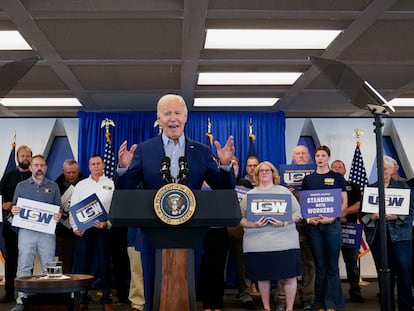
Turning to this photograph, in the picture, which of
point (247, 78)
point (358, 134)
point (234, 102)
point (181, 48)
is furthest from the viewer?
point (358, 134)

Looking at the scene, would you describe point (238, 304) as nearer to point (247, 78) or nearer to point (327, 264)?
point (327, 264)

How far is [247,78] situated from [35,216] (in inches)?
111

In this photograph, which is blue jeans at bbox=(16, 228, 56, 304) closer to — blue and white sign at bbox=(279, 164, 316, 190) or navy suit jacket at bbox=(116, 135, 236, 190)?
blue and white sign at bbox=(279, 164, 316, 190)

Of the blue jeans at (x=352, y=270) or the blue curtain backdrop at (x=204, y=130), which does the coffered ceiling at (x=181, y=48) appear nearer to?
the blue curtain backdrop at (x=204, y=130)

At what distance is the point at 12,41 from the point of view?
4.61 meters

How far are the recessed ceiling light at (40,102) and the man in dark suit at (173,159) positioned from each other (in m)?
5.00

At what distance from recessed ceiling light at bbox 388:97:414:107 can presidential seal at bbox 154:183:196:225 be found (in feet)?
19.0

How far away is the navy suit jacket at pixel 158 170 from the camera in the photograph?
2.20 meters

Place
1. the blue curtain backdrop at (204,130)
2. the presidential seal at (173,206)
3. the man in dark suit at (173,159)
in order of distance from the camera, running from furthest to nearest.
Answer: the blue curtain backdrop at (204,130) → the man in dark suit at (173,159) → the presidential seal at (173,206)

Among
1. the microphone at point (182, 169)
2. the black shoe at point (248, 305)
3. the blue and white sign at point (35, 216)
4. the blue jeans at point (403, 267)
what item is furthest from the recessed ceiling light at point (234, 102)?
the microphone at point (182, 169)

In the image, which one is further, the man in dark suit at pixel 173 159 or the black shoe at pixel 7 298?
the black shoe at pixel 7 298

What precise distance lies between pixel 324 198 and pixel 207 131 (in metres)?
3.47

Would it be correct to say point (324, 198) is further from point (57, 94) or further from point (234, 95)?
point (57, 94)

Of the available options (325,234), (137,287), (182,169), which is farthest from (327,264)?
(182,169)
